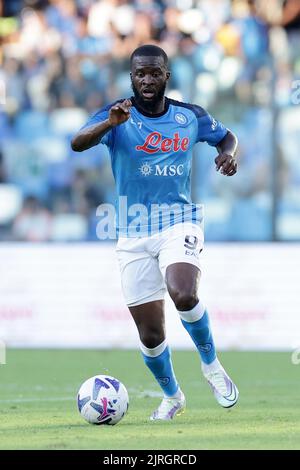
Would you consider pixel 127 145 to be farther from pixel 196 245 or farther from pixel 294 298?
pixel 294 298

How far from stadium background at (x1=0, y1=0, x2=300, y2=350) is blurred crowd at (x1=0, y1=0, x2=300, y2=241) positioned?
2cm

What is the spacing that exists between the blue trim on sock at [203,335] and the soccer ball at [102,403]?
2.12 feet

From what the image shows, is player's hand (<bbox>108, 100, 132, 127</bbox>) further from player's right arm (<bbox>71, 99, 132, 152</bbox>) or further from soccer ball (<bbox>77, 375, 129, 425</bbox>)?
soccer ball (<bbox>77, 375, 129, 425</bbox>)

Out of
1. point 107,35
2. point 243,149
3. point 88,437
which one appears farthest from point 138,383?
point 107,35

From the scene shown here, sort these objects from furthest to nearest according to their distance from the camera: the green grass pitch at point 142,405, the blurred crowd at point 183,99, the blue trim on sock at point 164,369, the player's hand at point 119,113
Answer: the blurred crowd at point 183,99 < the blue trim on sock at point 164,369 < the player's hand at point 119,113 < the green grass pitch at point 142,405

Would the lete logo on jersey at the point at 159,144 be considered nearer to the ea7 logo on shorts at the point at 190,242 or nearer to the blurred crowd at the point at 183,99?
the ea7 logo on shorts at the point at 190,242

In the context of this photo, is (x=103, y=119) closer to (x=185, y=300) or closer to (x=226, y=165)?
(x=226, y=165)

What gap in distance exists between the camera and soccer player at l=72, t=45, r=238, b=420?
25.6 feet

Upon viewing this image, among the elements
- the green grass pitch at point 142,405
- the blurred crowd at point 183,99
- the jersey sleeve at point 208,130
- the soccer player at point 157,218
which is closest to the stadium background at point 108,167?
the blurred crowd at point 183,99

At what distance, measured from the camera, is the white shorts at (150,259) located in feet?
25.9

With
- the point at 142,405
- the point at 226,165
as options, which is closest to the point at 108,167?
the point at 142,405

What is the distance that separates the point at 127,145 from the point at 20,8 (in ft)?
33.8

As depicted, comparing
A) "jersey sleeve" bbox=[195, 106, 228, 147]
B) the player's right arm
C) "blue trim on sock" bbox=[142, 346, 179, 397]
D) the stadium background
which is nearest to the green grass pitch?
"blue trim on sock" bbox=[142, 346, 179, 397]

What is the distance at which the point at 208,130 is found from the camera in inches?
328
